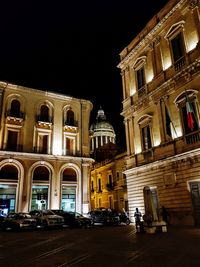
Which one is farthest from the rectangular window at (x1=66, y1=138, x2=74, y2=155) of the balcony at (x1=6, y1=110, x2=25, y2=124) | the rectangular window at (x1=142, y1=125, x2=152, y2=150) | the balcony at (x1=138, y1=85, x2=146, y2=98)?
the balcony at (x1=138, y1=85, x2=146, y2=98)

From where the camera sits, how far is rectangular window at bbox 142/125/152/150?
22594mm

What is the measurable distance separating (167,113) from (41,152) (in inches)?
662

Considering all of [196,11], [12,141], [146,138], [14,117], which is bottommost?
[146,138]

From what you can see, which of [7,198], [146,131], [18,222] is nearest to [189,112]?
[146,131]

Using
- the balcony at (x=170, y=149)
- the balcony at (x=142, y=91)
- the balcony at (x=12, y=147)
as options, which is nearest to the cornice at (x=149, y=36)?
the balcony at (x=142, y=91)

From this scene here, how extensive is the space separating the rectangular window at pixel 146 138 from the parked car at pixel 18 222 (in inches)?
449

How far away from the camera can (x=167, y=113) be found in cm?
1947

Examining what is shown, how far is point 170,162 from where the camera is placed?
19.2 metres

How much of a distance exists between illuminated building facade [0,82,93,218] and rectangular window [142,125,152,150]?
37.4ft

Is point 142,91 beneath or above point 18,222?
above

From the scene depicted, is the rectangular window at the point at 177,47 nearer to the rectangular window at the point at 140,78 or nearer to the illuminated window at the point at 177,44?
the illuminated window at the point at 177,44

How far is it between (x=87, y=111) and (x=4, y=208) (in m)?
16.4

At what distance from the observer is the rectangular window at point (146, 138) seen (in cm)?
2259

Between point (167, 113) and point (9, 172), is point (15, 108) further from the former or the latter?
point (167, 113)
